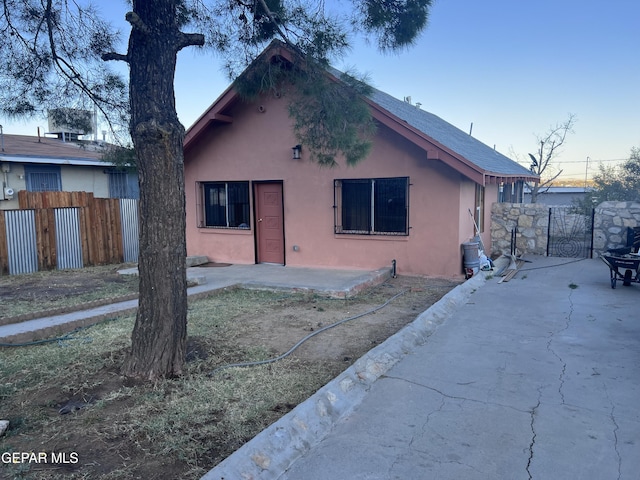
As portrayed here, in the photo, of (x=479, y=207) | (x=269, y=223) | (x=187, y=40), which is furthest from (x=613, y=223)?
(x=187, y=40)

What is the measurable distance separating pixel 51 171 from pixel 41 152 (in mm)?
718

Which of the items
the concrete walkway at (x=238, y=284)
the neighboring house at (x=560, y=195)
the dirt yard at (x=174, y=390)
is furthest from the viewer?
the neighboring house at (x=560, y=195)

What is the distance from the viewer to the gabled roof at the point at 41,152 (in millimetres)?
14721

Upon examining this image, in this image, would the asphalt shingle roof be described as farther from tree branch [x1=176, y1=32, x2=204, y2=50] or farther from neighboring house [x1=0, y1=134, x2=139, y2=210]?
neighboring house [x1=0, y1=134, x2=139, y2=210]

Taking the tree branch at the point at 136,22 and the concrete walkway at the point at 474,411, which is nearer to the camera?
the concrete walkway at the point at 474,411

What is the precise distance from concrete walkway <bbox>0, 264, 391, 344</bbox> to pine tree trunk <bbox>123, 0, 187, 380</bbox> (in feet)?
7.84

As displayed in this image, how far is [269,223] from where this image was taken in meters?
12.1

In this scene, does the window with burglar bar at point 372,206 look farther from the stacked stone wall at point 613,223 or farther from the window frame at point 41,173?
the window frame at point 41,173

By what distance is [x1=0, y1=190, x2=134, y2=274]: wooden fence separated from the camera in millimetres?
12195

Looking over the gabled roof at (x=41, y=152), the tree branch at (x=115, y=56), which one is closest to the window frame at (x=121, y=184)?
the gabled roof at (x=41, y=152)

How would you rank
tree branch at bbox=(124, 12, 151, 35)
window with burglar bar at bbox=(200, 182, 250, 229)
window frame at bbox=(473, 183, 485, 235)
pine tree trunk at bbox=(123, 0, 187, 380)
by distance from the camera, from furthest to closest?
1. window with burglar bar at bbox=(200, 182, 250, 229)
2. window frame at bbox=(473, 183, 485, 235)
3. pine tree trunk at bbox=(123, 0, 187, 380)
4. tree branch at bbox=(124, 12, 151, 35)

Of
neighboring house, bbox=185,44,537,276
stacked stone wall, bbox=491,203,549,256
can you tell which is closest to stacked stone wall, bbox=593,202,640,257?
stacked stone wall, bbox=491,203,549,256

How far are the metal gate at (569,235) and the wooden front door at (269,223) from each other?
7493 mm

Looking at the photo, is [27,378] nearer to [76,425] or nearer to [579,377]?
[76,425]
